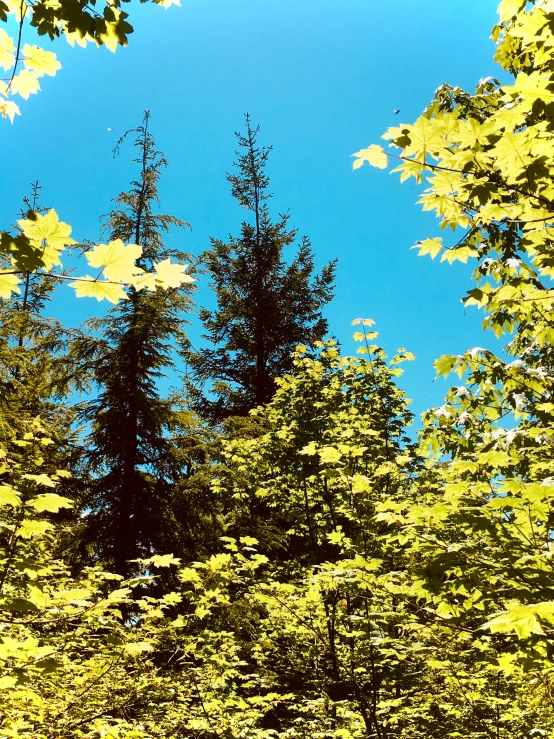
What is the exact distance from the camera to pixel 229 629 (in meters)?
5.98

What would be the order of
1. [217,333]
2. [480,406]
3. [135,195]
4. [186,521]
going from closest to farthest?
[480,406], [186,521], [135,195], [217,333]

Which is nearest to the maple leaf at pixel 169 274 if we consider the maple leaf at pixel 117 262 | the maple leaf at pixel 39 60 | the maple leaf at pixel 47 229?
the maple leaf at pixel 117 262

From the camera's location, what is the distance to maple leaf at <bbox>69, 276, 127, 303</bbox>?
6.29 feet

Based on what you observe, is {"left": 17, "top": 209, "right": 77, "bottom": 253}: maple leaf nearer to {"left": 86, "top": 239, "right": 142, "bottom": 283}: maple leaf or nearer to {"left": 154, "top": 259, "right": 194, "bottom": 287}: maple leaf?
{"left": 86, "top": 239, "right": 142, "bottom": 283}: maple leaf

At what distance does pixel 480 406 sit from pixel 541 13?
112 inches

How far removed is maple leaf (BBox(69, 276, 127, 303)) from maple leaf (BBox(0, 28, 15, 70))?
6.22 ft

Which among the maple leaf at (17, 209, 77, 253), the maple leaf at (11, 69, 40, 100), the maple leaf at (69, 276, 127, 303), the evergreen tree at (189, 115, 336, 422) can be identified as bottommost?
the maple leaf at (69, 276, 127, 303)

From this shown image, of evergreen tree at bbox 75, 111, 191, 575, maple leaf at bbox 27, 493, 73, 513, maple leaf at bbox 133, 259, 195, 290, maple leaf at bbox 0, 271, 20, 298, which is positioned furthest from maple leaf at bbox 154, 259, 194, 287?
evergreen tree at bbox 75, 111, 191, 575

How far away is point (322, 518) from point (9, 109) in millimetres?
5351

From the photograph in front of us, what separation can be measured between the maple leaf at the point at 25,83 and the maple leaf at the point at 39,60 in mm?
40

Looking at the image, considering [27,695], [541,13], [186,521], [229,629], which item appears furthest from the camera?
[186,521]

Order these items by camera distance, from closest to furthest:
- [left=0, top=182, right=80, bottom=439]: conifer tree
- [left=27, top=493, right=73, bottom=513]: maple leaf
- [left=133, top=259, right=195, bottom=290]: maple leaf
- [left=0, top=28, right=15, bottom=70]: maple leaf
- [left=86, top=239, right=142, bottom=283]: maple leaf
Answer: [left=86, top=239, right=142, bottom=283]: maple leaf
[left=133, top=259, right=195, bottom=290]: maple leaf
[left=27, top=493, right=73, bottom=513]: maple leaf
[left=0, top=28, right=15, bottom=70]: maple leaf
[left=0, top=182, right=80, bottom=439]: conifer tree

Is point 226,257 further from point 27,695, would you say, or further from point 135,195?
point 27,695

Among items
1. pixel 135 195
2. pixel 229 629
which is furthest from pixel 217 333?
pixel 229 629
